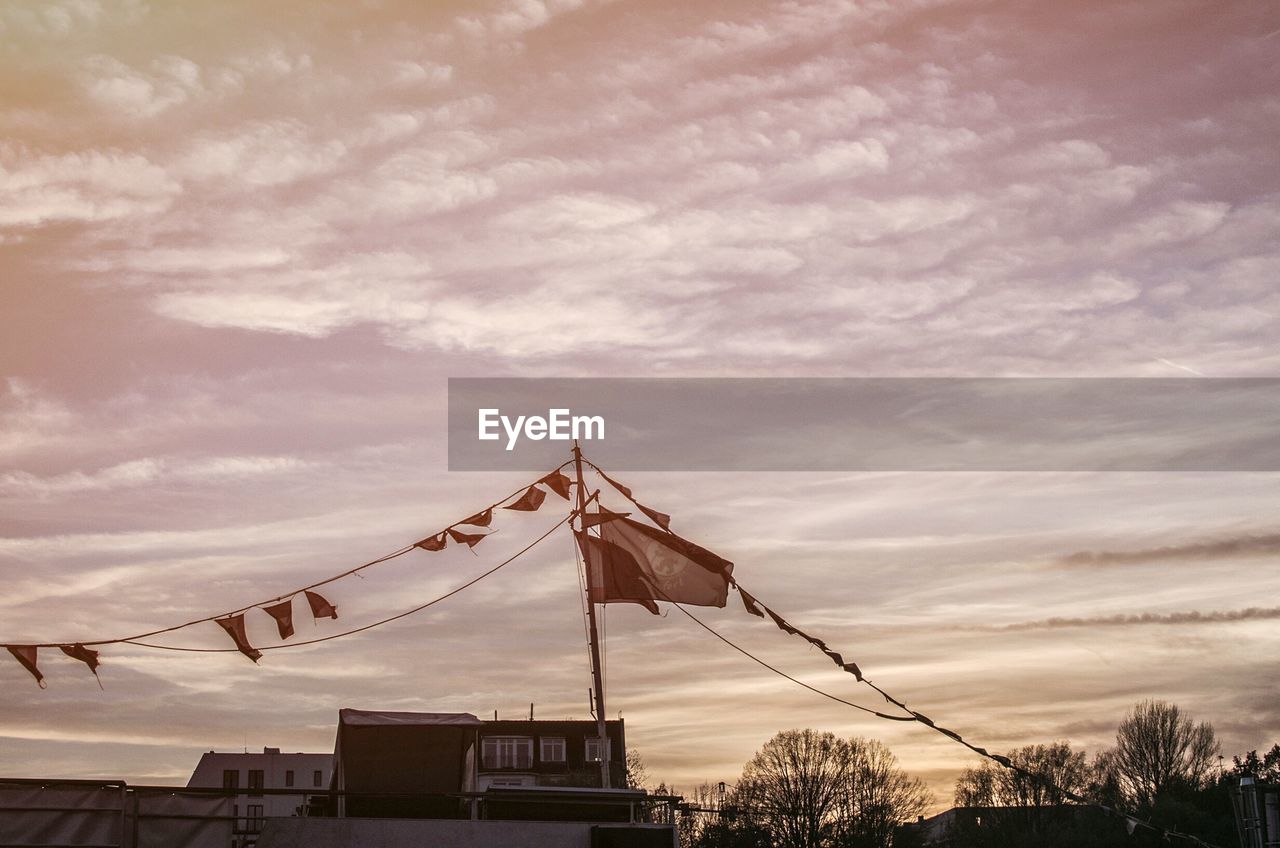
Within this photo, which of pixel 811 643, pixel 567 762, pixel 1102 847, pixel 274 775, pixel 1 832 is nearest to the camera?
pixel 1 832

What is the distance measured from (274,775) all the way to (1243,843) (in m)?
128

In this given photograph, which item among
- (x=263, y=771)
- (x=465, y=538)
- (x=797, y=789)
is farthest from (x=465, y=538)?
(x=263, y=771)

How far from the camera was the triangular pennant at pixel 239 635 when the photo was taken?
24719 millimetres

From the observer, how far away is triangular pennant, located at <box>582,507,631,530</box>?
2675cm

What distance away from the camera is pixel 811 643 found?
24094 millimetres

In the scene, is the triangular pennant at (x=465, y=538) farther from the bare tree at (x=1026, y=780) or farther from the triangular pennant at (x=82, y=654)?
the bare tree at (x=1026, y=780)

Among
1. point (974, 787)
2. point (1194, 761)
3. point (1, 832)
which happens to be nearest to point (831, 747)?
point (974, 787)

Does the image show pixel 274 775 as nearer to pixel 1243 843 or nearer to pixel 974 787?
pixel 974 787

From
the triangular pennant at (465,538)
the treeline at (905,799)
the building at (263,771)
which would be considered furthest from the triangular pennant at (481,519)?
the building at (263,771)

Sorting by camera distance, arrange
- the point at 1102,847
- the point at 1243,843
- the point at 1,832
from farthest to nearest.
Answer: the point at 1102,847, the point at 1243,843, the point at 1,832

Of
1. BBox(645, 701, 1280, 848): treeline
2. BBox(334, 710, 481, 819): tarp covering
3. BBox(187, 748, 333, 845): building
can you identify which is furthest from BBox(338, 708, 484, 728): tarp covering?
BBox(187, 748, 333, 845): building

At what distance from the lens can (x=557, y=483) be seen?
27.1 meters

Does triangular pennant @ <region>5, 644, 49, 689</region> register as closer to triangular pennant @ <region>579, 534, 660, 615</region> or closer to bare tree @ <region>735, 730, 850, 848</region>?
triangular pennant @ <region>579, 534, 660, 615</region>

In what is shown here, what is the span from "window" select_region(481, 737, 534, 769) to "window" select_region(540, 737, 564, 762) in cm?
102
